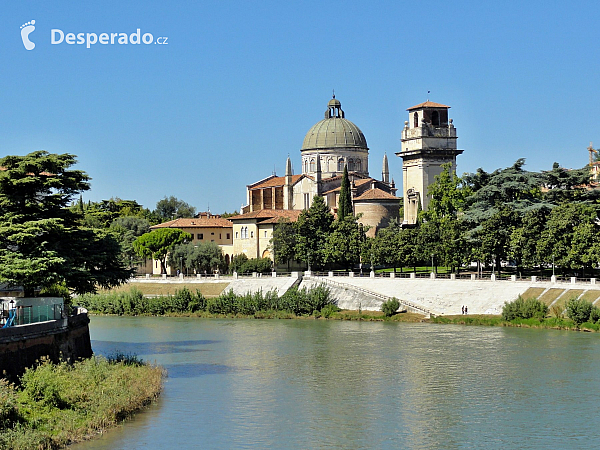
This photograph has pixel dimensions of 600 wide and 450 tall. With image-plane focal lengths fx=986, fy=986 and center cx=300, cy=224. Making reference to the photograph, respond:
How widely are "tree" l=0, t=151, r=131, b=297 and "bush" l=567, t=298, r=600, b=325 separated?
23521 millimetres

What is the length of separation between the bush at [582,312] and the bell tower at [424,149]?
3470 cm

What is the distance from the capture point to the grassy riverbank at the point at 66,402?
901 inches

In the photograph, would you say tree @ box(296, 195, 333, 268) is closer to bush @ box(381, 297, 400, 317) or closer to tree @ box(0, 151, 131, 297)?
bush @ box(381, 297, 400, 317)

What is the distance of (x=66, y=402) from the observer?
84.5 ft

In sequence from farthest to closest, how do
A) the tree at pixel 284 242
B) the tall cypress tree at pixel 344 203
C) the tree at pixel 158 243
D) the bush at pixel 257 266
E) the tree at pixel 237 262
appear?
the tree at pixel 158 243
the tree at pixel 237 262
the bush at pixel 257 266
the tall cypress tree at pixel 344 203
the tree at pixel 284 242

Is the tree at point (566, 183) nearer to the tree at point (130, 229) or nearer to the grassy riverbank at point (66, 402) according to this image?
the grassy riverbank at point (66, 402)

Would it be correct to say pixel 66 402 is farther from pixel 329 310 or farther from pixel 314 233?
pixel 314 233

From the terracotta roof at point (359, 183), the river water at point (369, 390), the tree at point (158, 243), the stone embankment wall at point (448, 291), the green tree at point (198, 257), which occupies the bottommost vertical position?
the river water at point (369, 390)

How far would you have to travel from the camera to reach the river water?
25984 millimetres

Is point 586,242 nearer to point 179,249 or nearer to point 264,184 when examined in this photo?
point 179,249

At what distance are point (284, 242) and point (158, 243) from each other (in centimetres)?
1491

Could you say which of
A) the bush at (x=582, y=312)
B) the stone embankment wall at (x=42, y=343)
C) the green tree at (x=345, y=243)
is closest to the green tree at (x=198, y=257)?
the green tree at (x=345, y=243)

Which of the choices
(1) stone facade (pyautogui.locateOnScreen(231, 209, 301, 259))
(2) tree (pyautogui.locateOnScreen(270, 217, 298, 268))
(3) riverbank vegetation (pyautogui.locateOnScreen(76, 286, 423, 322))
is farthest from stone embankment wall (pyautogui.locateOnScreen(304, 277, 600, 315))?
(1) stone facade (pyautogui.locateOnScreen(231, 209, 301, 259))

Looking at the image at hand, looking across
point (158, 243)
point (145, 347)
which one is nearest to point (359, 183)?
point (158, 243)
